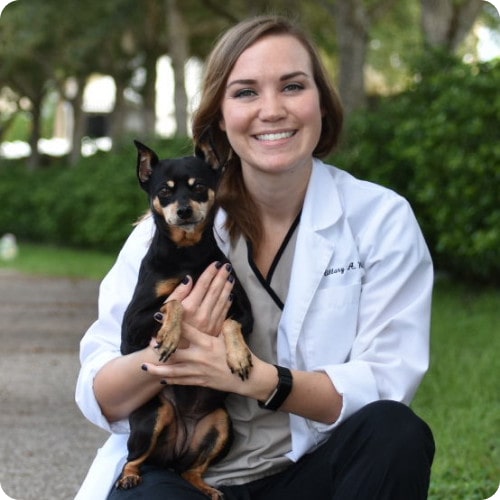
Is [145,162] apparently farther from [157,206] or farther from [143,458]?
[143,458]

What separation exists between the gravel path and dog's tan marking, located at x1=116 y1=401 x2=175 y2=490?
1955mm

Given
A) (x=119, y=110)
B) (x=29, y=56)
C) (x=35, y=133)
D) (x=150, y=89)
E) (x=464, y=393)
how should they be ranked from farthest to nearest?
1. (x=35, y=133)
2. (x=150, y=89)
3. (x=119, y=110)
4. (x=29, y=56)
5. (x=464, y=393)

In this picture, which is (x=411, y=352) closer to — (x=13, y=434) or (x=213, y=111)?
(x=213, y=111)

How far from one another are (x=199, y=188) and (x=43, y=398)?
4201 millimetres

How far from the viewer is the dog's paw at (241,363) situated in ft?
10.0

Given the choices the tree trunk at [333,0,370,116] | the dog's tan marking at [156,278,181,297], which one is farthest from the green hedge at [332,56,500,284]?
the dog's tan marking at [156,278,181,297]

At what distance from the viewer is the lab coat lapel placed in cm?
326

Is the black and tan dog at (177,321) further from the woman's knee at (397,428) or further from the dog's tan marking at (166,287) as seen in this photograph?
the woman's knee at (397,428)

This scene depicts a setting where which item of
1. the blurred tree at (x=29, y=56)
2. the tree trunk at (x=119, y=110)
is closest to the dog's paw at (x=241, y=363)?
the blurred tree at (x=29, y=56)

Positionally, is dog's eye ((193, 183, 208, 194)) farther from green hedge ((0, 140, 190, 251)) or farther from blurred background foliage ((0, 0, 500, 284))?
green hedge ((0, 140, 190, 251))

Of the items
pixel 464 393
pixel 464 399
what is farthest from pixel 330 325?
pixel 464 393

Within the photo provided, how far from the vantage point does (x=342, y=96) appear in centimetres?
1423

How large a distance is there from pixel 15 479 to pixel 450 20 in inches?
360

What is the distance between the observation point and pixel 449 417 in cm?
609
